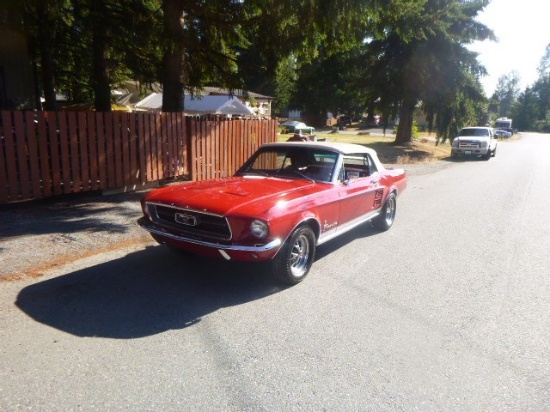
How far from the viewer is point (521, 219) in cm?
834

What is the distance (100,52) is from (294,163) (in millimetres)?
8083

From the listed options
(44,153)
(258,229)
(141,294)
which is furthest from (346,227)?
(44,153)

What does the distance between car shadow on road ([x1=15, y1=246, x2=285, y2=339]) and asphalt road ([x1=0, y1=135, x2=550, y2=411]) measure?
2 cm

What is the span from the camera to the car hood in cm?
421

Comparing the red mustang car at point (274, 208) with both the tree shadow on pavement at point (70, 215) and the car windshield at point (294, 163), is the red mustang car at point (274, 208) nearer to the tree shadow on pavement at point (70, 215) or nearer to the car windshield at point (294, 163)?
the car windshield at point (294, 163)

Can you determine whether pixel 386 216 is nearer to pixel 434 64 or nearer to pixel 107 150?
pixel 107 150

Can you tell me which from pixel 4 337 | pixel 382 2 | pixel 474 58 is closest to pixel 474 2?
pixel 474 58

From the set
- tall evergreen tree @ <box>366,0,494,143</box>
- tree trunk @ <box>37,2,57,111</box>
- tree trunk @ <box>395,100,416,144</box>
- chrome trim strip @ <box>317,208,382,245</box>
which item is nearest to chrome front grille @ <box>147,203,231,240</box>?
chrome trim strip @ <box>317,208,382,245</box>

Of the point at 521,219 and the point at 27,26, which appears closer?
the point at 521,219

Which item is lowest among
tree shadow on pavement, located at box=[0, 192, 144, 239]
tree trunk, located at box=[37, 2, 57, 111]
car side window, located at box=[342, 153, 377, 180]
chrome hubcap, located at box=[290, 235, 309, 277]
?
tree shadow on pavement, located at box=[0, 192, 144, 239]

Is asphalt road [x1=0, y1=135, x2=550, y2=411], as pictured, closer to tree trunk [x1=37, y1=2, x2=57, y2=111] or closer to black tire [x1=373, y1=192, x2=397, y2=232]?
black tire [x1=373, y1=192, x2=397, y2=232]

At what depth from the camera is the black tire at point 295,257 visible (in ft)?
Result: 14.4

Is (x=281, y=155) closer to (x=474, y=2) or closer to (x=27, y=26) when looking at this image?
(x=27, y=26)

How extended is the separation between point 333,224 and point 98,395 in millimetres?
3364
